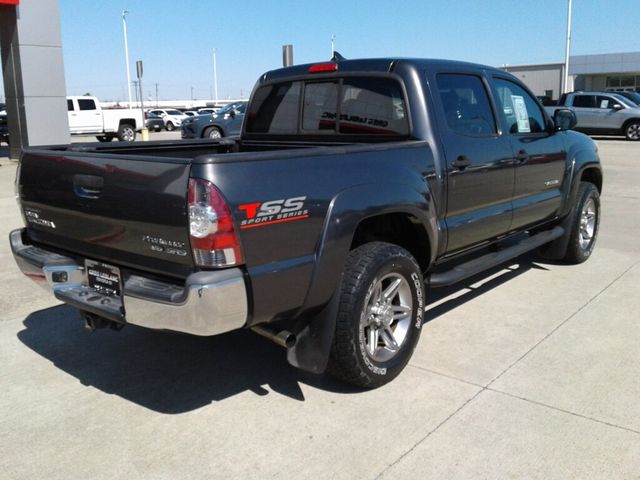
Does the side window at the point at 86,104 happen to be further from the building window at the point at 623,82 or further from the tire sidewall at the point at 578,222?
the building window at the point at 623,82

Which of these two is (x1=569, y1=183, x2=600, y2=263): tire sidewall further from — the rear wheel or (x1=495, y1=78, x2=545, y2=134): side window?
the rear wheel

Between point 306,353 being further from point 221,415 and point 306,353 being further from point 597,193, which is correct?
point 597,193

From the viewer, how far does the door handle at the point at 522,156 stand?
5.01 metres

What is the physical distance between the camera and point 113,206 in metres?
3.20

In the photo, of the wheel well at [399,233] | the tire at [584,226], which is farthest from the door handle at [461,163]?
the tire at [584,226]

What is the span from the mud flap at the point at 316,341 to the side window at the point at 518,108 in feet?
8.03

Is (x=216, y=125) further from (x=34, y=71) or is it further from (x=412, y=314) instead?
(x=412, y=314)

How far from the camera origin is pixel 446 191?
4164mm

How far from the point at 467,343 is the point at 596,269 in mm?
2616

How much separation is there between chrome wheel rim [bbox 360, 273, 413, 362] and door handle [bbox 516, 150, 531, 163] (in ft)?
5.78

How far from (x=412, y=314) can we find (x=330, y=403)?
2.52 feet

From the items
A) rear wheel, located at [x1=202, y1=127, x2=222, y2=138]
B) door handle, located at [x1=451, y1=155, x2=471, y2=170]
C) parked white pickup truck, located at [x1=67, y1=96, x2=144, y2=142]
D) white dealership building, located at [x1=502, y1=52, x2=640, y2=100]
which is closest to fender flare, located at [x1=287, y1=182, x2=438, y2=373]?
door handle, located at [x1=451, y1=155, x2=471, y2=170]

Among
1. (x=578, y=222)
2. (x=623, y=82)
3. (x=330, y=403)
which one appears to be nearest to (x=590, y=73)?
(x=623, y=82)

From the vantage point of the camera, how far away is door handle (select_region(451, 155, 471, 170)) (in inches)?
167
